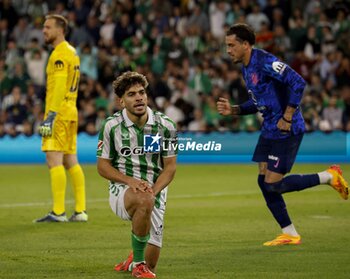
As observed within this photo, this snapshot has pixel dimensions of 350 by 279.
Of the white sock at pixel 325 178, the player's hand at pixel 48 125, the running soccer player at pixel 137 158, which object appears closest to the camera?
the running soccer player at pixel 137 158

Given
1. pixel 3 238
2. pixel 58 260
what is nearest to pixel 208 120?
pixel 3 238

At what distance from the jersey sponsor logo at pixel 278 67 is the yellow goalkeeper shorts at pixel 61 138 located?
3253 millimetres

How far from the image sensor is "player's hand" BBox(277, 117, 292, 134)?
9578 millimetres

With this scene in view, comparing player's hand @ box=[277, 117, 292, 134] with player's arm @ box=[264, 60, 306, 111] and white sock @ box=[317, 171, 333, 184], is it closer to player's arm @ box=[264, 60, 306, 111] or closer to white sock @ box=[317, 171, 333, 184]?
player's arm @ box=[264, 60, 306, 111]

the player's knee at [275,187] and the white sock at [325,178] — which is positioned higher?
the white sock at [325,178]

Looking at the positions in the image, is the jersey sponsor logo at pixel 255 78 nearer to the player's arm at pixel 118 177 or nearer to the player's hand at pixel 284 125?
the player's hand at pixel 284 125

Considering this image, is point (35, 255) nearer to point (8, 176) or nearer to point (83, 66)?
point (8, 176)

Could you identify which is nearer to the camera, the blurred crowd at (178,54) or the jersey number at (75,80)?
the jersey number at (75,80)

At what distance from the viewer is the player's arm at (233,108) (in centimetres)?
1011

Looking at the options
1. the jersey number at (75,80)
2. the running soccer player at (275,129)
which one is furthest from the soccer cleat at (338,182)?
the jersey number at (75,80)

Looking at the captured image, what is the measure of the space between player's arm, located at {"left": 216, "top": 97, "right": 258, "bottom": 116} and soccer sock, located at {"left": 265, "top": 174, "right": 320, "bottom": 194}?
87 cm

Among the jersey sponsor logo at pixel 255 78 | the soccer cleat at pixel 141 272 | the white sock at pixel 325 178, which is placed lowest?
the soccer cleat at pixel 141 272

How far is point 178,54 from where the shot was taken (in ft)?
77.6

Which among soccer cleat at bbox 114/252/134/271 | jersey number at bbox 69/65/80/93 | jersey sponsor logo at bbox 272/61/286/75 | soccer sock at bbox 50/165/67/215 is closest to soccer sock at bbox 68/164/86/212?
soccer sock at bbox 50/165/67/215
